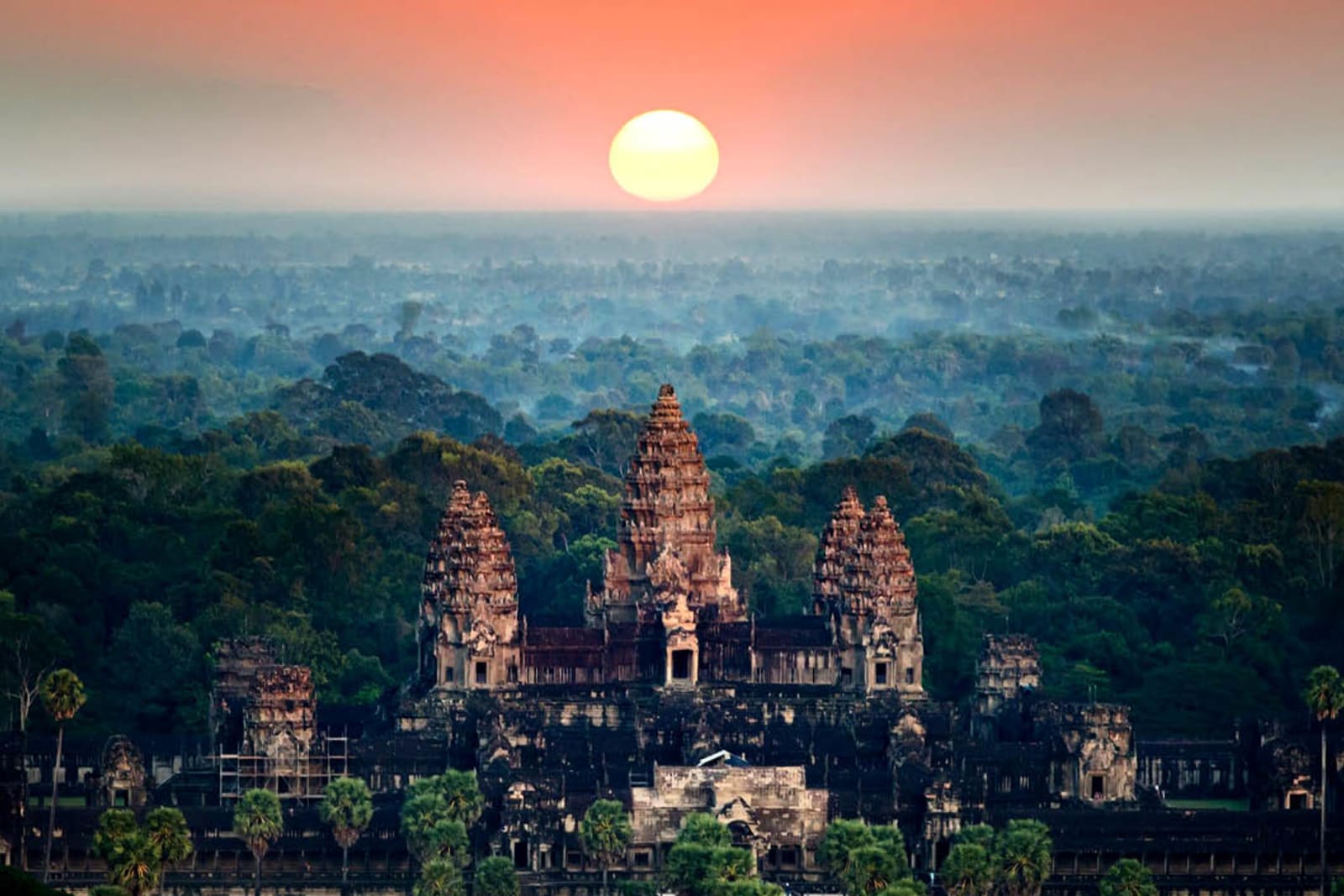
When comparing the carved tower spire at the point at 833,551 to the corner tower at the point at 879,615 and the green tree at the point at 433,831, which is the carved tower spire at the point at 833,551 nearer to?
the corner tower at the point at 879,615

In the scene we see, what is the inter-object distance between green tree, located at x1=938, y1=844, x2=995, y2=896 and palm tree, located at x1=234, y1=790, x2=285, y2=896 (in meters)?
16.0

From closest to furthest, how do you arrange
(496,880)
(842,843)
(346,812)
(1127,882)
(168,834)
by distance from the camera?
(1127,882), (168,834), (496,880), (842,843), (346,812)

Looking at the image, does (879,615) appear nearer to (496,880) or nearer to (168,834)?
(496,880)

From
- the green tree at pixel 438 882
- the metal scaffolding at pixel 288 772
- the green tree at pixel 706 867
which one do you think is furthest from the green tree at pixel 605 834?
the metal scaffolding at pixel 288 772

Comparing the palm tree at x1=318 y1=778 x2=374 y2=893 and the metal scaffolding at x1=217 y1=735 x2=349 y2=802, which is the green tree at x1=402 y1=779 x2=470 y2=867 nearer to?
the palm tree at x1=318 y1=778 x2=374 y2=893

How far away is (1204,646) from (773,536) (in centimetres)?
2077

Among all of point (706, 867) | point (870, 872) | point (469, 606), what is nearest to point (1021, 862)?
point (870, 872)

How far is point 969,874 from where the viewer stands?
8712 centimetres

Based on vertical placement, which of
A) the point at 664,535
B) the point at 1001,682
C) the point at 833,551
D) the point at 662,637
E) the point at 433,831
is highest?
the point at 664,535

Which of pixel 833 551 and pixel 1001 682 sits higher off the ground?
pixel 833 551

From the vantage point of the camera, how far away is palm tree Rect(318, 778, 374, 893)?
91.6 metres

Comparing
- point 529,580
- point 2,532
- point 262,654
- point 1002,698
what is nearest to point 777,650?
point 1002,698

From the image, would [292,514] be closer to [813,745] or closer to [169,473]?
[169,473]

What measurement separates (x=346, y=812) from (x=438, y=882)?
19.2 ft
